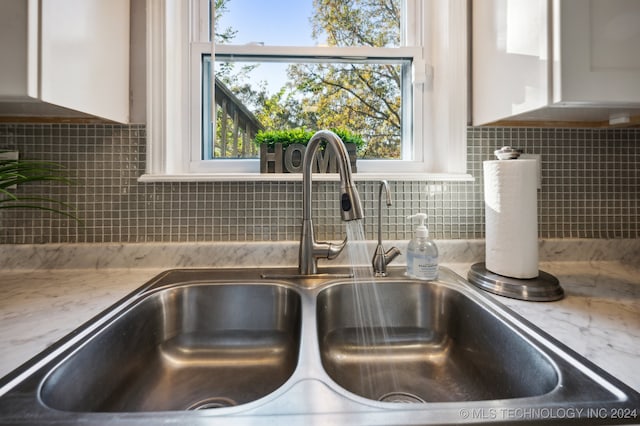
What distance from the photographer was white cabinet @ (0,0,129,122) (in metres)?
0.63

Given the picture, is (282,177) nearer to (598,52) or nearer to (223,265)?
(223,265)

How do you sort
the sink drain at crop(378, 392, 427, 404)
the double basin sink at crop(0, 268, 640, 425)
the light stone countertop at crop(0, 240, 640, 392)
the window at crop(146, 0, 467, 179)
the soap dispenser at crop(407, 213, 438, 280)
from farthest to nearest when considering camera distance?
the window at crop(146, 0, 467, 179) < the soap dispenser at crop(407, 213, 438, 280) < the sink drain at crop(378, 392, 427, 404) < the light stone countertop at crop(0, 240, 640, 392) < the double basin sink at crop(0, 268, 640, 425)

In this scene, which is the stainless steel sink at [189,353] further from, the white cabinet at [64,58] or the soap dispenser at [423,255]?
the white cabinet at [64,58]

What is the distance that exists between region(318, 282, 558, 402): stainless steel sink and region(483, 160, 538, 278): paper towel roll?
0.16m

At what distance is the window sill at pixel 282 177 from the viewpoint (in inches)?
39.2

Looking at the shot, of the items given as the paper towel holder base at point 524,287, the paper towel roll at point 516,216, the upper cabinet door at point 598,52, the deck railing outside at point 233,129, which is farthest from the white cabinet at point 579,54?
the deck railing outside at point 233,129

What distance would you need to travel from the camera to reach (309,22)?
120cm

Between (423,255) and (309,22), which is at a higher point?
(309,22)

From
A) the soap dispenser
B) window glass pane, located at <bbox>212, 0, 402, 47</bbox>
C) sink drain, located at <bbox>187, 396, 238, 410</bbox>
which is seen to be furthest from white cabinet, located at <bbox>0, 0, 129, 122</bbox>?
the soap dispenser

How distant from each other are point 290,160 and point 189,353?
65 cm

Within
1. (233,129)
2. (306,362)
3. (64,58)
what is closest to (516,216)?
(306,362)

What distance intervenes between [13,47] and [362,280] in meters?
0.94

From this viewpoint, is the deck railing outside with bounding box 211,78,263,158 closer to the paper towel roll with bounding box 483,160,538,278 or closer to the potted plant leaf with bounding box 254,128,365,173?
the potted plant leaf with bounding box 254,128,365,173

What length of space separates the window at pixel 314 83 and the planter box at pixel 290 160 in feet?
0.35
